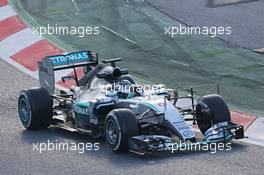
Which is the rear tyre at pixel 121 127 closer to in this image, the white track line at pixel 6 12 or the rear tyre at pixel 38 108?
the rear tyre at pixel 38 108

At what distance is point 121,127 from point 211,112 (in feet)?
4.98

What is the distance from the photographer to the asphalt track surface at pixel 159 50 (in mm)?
15672

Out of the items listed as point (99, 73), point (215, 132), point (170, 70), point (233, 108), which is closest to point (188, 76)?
point (170, 70)

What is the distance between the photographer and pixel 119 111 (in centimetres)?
1152

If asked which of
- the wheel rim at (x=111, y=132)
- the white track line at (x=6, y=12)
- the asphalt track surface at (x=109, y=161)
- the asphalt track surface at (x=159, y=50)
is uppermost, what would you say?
the white track line at (x=6, y=12)

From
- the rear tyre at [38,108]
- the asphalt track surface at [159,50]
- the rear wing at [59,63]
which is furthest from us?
the asphalt track surface at [159,50]

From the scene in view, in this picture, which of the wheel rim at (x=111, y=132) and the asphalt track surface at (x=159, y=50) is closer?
the wheel rim at (x=111, y=132)

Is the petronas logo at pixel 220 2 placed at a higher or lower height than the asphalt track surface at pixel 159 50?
higher

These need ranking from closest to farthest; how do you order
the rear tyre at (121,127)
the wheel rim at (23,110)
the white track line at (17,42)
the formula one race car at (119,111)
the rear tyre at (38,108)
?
1. the rear tyre at (121,127)
2. the formula one race car at (119,111)
3. the rear tyre at (38,108)
4. the wheel rim at (23,110)
5. the white track line at (17,42)

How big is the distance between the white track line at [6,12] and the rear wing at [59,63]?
19.5ft

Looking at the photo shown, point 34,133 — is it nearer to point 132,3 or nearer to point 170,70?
point 170,70

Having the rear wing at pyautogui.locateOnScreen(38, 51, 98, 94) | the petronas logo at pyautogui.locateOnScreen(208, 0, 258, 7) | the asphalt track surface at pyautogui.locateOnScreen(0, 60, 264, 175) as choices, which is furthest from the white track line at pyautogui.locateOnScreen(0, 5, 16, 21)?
the asphalt track surface at pyautogui.locateOnScreen(0, 60, 264, 175)

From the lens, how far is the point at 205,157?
11.1 metres

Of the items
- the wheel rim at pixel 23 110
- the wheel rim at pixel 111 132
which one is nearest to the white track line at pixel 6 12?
the wheel rim at pixel 23 110
